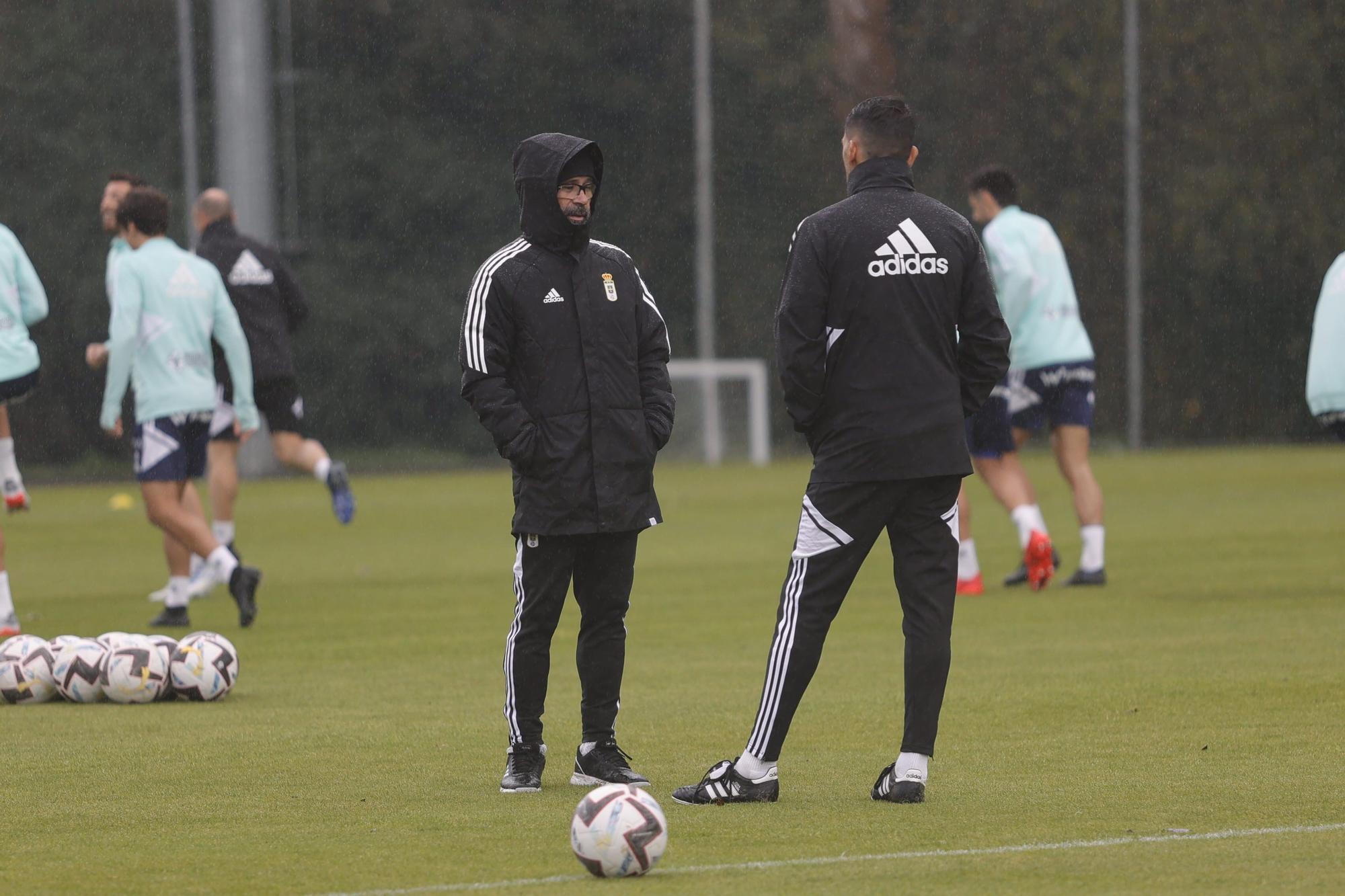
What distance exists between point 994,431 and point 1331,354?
2653mm

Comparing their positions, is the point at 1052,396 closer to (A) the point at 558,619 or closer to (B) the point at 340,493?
(B) the point at 340,493

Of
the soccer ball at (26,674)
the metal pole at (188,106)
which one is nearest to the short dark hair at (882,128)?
the soccer ball at (26,674)

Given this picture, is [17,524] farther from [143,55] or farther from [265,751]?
[265,751]

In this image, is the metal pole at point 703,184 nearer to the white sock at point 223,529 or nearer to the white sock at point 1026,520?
the white sock at point 223,529

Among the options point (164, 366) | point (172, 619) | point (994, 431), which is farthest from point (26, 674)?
point (994, 431)

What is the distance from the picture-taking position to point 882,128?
21.2ft

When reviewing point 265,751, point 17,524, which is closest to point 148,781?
point 265,751

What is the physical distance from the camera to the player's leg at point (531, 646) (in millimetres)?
6605

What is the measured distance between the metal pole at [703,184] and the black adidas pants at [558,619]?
2247 centimetres

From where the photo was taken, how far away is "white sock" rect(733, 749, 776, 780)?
6.28 m

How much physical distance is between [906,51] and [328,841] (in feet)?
83.9

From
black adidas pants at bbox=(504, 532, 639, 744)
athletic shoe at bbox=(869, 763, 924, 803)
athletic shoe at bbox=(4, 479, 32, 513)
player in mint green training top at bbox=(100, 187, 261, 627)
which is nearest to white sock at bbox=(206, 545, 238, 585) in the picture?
player in mint green training top at bbox=(100, 187, 261, 627)

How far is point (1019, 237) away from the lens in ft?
41.6

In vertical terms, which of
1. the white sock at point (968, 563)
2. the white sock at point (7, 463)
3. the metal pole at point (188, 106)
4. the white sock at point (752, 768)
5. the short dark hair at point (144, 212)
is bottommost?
the white sock at point (968, 563)
